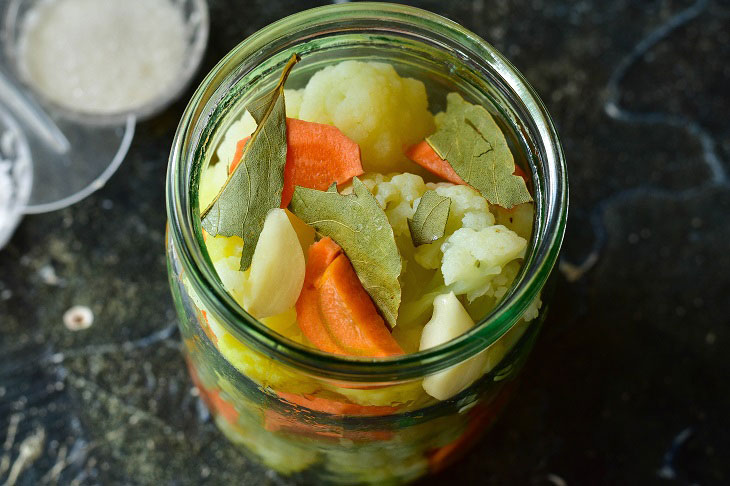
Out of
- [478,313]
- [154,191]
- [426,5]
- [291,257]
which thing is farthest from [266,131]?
[426,5]

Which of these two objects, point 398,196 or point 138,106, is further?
point 138,106

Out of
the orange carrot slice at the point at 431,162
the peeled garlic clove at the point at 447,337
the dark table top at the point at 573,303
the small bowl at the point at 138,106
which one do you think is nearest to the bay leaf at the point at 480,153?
the orange carrot slice at the point at 431,162

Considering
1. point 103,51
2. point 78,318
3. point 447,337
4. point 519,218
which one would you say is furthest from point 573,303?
point 103,51

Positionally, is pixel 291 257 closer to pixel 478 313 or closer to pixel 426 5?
pixel 478 313

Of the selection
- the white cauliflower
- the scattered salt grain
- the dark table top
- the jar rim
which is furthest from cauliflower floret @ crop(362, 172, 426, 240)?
the scattered salt grain

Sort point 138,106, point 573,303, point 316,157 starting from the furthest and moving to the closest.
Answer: point 138,106, point 573,303, point 316,157

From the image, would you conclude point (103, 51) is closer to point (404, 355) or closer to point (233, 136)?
point (233, 136)

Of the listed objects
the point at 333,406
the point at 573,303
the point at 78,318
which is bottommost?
the point at 78,318
